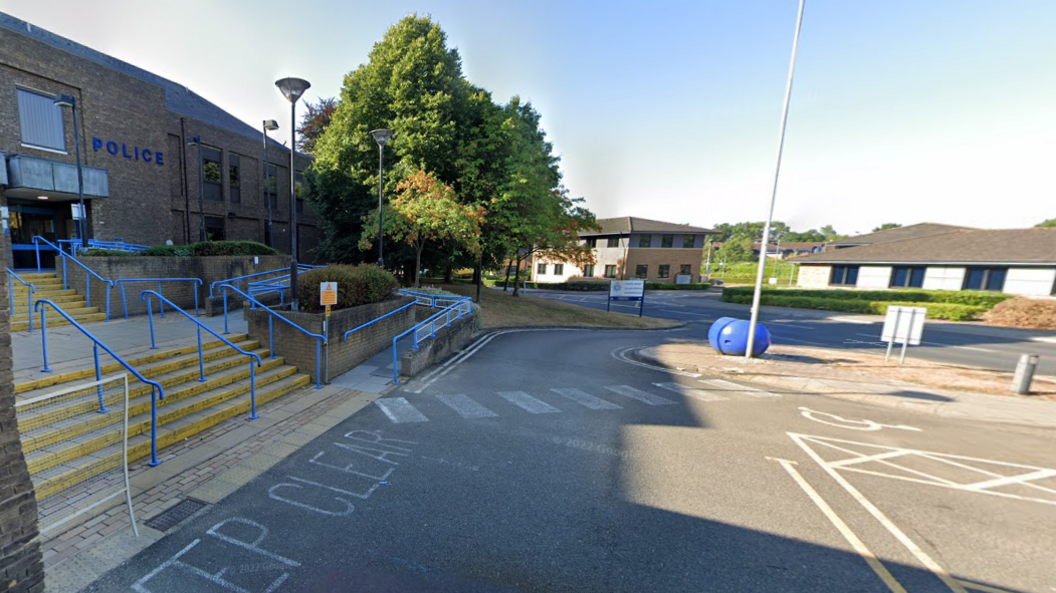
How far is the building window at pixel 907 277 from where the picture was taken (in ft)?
105

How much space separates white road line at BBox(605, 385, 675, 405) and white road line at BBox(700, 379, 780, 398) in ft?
7.51

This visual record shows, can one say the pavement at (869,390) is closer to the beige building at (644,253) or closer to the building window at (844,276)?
the building window at (844,276)

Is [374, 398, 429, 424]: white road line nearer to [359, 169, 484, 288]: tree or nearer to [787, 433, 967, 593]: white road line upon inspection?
[787, 433, 967, 593]: white road line

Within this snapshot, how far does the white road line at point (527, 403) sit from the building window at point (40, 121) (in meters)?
20.4

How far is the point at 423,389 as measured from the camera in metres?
8.97

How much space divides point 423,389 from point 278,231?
83.5ft

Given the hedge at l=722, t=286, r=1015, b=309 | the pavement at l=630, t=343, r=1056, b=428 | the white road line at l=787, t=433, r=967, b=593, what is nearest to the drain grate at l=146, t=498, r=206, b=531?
the white road line at l=787, t=433, r=967, b=593

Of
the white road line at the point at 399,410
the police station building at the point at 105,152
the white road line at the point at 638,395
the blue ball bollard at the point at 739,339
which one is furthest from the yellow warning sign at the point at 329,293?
the blue ball bollard at the point at 739,339

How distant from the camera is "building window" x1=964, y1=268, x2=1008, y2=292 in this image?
28609 mm

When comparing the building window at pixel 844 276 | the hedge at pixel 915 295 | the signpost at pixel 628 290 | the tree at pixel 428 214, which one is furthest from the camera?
the building window at pixel 844 276

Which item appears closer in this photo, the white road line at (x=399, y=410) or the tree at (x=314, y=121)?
the white road line at (x=399, y=410)

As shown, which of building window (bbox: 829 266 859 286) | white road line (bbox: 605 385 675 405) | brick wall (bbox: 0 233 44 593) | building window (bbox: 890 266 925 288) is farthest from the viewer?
building window (bbox: 829 266 859 286)

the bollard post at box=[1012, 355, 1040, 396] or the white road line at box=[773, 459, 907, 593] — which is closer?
the white road line at box=[773, 459, 907, 593]

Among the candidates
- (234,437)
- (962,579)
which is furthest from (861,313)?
(234,437)
